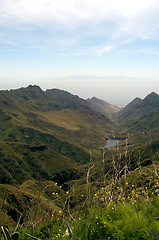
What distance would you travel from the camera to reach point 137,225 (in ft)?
19.8

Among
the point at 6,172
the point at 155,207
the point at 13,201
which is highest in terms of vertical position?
the point at 155,207

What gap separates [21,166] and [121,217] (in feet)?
554

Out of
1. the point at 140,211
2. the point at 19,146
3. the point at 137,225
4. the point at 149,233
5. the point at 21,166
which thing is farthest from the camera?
the point at 19,146

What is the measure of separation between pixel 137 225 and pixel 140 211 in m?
0.90

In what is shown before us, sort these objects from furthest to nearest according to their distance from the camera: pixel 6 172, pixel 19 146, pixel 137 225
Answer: pixel 19 146 → pixel 6 172 → pixel 137 225

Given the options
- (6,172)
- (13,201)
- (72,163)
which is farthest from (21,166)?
(13,201)

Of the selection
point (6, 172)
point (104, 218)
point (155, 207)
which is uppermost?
point (155, 207)

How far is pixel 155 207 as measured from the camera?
6879 mm

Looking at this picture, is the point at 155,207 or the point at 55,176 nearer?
the point at 155,207

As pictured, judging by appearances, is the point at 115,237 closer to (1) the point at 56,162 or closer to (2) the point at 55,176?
(2) the point at 55,176

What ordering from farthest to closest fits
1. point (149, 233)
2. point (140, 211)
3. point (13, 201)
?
1. point (13, 201)
2. point (140, 211)
3. point (149, 233)

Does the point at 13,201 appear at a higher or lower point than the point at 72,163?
higher

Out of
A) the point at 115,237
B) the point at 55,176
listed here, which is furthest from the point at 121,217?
the point at 55,176

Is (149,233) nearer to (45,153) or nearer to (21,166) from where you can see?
(21,166)
